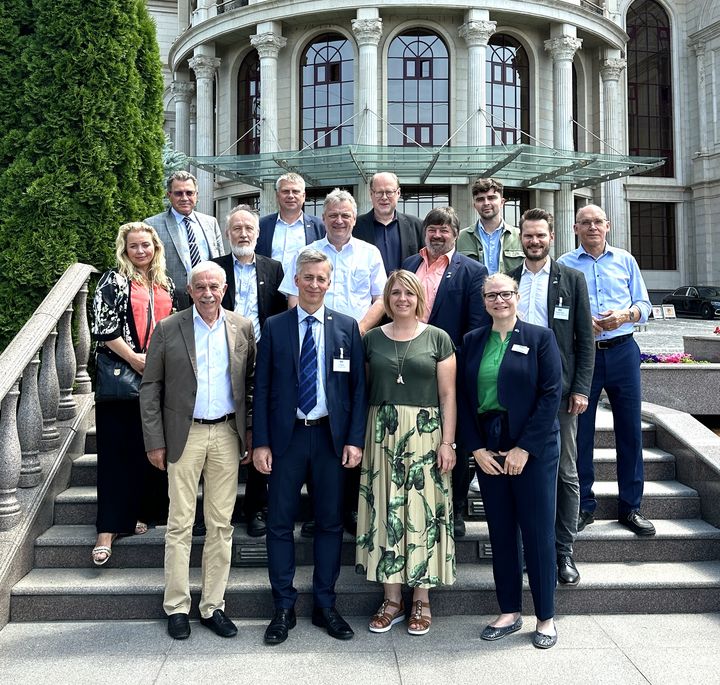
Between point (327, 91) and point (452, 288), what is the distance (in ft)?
89.0

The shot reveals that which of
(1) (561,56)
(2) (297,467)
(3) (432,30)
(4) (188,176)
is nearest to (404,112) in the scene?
(3) (432,30)

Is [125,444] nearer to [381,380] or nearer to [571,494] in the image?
[381,380]

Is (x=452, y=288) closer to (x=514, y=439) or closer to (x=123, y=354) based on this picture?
(x=514, y=439)

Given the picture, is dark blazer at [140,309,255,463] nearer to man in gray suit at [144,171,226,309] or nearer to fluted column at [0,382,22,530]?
fluted column at [0,382,22,530]

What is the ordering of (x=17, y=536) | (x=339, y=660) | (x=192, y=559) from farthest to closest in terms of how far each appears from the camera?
(x=192, y=559)
(x=17, y=536)
(x=339, y=660)

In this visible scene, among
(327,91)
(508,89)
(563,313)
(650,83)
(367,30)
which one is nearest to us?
(563,313)

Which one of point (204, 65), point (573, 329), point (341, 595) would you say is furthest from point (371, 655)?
point (204, 65)

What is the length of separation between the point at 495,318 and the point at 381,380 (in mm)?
798

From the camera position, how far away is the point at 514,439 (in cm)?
398

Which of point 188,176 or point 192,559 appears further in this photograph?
point 188,176

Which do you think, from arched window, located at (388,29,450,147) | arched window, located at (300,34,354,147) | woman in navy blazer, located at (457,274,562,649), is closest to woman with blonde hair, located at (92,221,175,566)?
woman in navy blazer, located at (457,274,562,649)

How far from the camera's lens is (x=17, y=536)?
4383 mm

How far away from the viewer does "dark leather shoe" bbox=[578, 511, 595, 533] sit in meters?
4.87

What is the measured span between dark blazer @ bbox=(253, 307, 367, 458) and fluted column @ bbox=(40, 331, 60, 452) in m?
1.92
